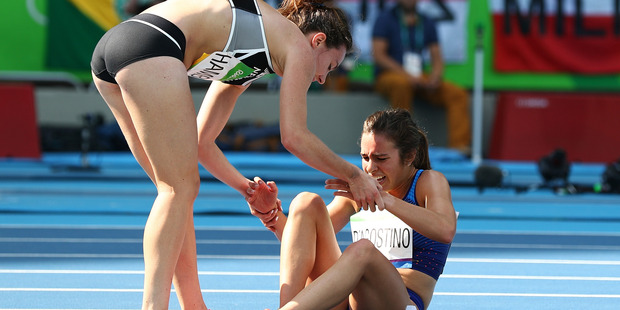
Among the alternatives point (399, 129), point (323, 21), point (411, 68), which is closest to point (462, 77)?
point (411, 68)

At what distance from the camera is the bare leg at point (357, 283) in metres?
3.25

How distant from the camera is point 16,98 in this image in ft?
33.7

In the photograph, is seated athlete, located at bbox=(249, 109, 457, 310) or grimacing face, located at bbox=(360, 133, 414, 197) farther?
grimacing face, located at bbox=(360, 133, 414, 197)

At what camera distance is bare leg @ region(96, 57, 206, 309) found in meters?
3.20

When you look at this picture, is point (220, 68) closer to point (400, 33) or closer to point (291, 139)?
point (291, 139)

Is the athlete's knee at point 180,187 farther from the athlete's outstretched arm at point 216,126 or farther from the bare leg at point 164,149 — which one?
the athlete's outstretched arm at point 216,126

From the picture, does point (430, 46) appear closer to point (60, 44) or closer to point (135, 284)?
point (60, 44)

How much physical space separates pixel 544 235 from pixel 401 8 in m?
5.30

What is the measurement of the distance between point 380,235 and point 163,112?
102cm

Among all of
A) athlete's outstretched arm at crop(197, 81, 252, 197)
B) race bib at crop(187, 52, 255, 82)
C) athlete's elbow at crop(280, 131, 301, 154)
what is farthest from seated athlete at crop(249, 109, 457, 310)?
race bib at crop(187, 52, 255, 82)

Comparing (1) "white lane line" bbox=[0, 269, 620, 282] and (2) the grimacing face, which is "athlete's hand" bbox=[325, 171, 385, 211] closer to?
(2) the grimacing face

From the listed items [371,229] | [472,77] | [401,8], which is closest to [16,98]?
[401,8]

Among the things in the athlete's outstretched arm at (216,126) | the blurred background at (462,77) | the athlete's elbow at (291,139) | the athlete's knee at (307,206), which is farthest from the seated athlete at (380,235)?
the blurred background at (462,77)

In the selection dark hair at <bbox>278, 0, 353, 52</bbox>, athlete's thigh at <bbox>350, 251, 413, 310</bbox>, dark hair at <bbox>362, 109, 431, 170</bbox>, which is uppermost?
dark hair at <bbox>278, 0, 353, 52</bbox>
